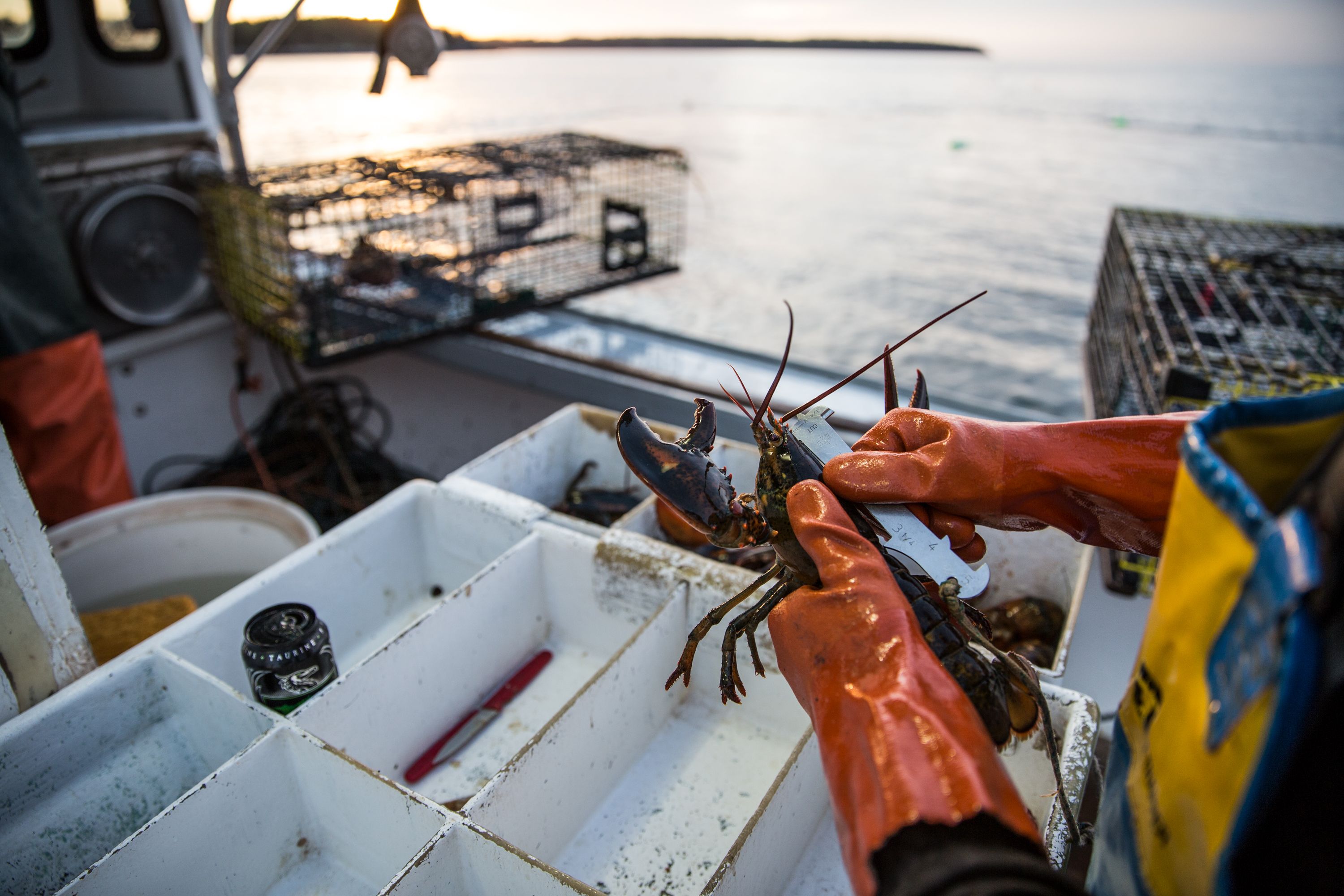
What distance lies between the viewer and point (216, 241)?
411 cm

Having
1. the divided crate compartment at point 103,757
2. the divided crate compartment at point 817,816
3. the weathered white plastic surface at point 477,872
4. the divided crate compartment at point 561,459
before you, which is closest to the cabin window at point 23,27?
the divided crate compartment at point 561,459

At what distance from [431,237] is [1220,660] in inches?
164

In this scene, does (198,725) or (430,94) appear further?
(430,94)

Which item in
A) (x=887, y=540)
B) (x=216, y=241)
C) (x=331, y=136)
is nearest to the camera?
(x=887, y=540)

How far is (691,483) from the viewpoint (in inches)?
60.4

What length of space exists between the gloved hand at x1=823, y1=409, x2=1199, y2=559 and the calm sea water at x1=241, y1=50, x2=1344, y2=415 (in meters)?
3.24

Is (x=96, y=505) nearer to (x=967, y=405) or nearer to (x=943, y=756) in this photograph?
(x=943, y=756)

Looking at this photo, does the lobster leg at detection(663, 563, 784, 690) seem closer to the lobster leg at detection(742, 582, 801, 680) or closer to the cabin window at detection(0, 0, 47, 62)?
the lobster leg at detection(742, 582, 801, 680)

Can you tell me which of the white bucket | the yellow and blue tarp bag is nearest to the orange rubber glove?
the white bucket

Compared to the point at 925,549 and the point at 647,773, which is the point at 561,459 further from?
the point at 925,549

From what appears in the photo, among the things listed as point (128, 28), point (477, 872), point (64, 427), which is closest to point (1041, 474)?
point (477, 872)

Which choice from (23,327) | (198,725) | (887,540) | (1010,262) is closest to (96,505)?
(23,327)

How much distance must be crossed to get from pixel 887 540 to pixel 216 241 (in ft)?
13.4

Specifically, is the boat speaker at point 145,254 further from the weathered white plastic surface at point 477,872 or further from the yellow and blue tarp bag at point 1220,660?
the yellow and blue tarp bag at point 1220,660
